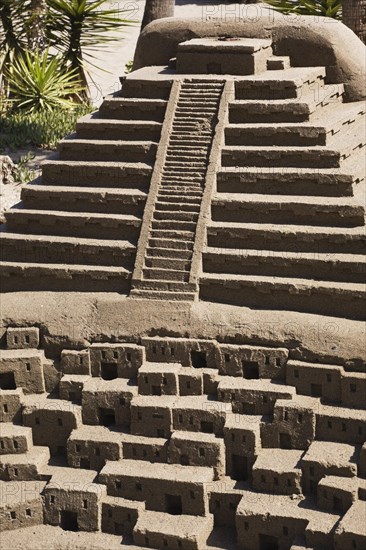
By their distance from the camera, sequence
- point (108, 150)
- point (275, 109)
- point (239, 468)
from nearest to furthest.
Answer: point (239, 468)
point (275, 109)
point (108, 150)

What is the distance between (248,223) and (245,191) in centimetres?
65

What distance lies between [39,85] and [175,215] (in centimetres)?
967

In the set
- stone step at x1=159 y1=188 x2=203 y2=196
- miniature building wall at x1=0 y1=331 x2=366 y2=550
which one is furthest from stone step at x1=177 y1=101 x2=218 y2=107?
miniature building wall at x1=0 y1=331 x2=366 y2=550

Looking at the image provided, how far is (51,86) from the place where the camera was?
33.5 m

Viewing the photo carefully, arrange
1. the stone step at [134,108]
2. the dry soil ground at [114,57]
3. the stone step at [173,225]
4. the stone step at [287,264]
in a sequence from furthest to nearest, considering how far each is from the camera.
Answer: the dry soil ground at [114,57]
the stone step at [134,108]
the stone step at [173,225]
the stone step at [287,264]

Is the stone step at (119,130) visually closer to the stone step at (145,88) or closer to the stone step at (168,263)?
the stone step at (145,88)

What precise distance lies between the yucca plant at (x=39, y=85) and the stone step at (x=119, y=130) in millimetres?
7179

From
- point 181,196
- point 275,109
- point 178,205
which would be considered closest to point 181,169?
point 181,196

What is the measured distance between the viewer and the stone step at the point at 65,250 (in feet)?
81.6

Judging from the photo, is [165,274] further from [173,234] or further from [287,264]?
[287,264]

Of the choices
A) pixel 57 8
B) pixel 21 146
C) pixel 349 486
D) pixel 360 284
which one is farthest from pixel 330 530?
pixel 57 8

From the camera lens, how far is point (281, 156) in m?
24.5

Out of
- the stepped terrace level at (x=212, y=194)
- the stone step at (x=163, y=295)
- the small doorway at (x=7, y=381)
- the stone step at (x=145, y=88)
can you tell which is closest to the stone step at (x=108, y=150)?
the stepped terrace level at (x=212, y=194)

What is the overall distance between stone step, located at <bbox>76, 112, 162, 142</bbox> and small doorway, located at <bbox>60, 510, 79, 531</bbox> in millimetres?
6719
